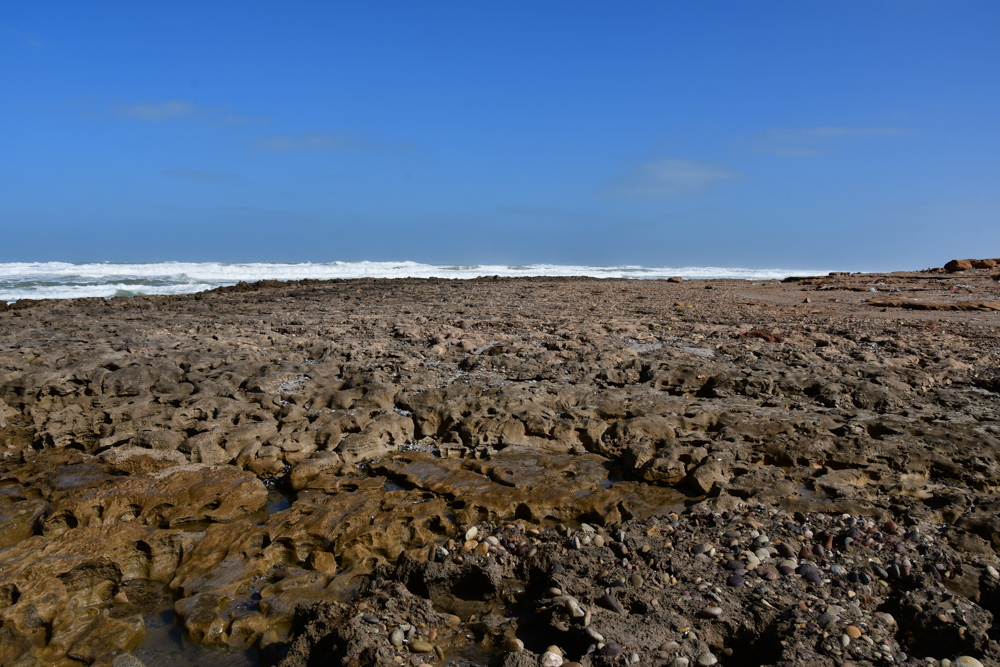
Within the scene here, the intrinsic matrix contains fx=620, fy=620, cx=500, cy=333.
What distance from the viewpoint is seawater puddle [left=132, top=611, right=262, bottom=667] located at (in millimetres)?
2590

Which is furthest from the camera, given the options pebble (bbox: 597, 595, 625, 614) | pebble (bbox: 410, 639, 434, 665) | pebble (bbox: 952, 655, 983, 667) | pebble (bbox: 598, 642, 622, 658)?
pebble (bbox: 597, 595, 625, 614)

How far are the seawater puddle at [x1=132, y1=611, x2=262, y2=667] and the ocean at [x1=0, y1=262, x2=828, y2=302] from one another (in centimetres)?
1916

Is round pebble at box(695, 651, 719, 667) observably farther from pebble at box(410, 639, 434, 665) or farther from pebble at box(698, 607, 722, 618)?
pebble at box(410, 639, 434, 665)

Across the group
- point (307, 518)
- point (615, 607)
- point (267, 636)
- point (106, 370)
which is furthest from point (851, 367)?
point (106, 370)

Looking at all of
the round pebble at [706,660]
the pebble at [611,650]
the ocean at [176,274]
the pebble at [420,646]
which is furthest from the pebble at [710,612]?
the ocean at [176,274]

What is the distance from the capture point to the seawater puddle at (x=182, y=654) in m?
2.59

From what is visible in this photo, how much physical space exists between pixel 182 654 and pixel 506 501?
180cm

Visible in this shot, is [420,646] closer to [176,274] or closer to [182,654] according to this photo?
[182,654]

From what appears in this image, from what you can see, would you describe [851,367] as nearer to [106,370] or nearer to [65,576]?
[65,576]

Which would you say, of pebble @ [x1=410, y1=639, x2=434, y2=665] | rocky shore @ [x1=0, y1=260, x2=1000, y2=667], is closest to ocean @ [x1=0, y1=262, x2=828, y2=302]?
rocky shore @ [x1=0, y1=260, x2=1000, y2=667]

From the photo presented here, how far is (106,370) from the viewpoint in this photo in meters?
5.70

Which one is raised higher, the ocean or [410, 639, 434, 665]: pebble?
the ocean

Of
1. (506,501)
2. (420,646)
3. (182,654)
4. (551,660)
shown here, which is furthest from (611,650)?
(182,654)

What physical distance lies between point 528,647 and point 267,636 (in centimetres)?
113
